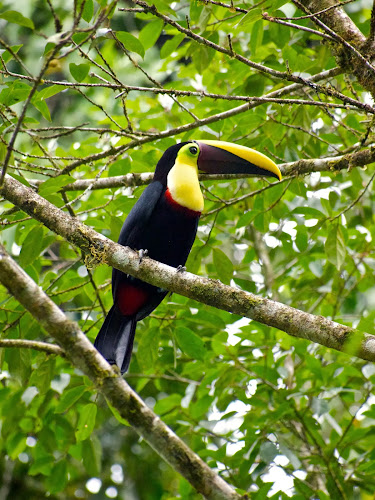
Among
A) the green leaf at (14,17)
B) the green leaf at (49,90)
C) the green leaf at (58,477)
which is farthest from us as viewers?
the green leaf at (58,477)

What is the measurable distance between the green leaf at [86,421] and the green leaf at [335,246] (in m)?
1.60

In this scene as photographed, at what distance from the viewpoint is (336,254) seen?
11.4 ft

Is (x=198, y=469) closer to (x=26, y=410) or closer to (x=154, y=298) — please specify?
(x=154, y=298)

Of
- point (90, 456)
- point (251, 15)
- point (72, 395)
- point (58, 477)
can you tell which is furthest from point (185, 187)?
point (58, 477)

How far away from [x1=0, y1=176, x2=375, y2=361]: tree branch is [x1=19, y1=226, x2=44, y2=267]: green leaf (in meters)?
0.17

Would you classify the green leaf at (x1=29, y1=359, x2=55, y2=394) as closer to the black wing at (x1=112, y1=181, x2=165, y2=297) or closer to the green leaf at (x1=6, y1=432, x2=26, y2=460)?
the black wing at (x1=112, y1=181, x2=165, y2=297)

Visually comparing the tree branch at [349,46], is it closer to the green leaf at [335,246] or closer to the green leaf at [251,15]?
the green leaf at [251,15]

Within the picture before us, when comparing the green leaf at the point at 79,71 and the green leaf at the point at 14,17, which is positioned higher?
the green leaf at the point at 79,71

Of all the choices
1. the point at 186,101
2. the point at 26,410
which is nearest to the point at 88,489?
the point at 26,410

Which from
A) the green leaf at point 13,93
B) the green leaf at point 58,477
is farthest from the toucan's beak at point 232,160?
the green leaf at point 58,477

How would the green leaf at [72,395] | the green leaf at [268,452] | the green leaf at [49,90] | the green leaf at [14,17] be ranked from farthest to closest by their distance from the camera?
1. the green leaf at [72,395]
2. the green leaf at [268,452]
3. the green leaf at [49,90]
4. the green leaf at [14,17]

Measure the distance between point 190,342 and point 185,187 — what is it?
96 centimetres

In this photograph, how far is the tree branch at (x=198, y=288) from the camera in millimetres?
2447

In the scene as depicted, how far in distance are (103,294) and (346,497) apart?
1.97 meters
